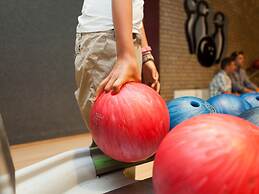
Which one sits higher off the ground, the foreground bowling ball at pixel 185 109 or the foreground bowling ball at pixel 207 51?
the foreground bowling ball at pixel 185 109

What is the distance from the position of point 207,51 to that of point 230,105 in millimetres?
3014

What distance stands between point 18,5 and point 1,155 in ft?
6.44

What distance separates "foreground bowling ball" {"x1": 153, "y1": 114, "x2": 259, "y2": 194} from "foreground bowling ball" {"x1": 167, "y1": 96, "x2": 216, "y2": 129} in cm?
58

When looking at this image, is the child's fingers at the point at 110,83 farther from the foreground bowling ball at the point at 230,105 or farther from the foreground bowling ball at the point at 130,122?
the foreground bowling ball at the point at 230,105

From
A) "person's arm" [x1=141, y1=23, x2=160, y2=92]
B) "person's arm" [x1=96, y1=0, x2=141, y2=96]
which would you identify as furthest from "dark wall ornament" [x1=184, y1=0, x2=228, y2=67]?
"person's arm" [x1=96, y1=0, x2=141, y2=96]

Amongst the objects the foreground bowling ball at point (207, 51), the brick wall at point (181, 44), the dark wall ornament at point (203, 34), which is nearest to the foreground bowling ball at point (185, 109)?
the brick wall at point (181, 44)

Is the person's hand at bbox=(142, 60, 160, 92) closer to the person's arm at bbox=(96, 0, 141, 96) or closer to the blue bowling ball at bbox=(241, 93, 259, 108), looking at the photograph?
the person's arm at bbox=(96, 0, 141, 96)

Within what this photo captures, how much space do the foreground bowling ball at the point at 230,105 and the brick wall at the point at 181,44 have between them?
6.97 ft

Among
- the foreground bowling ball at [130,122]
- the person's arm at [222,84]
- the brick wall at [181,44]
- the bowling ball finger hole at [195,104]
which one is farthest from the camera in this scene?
the person's arm at [222,84]

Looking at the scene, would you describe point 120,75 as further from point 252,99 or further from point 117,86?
point 252,99

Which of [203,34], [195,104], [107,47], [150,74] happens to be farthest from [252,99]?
[203,34]

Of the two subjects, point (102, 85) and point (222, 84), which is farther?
point (222, 84)

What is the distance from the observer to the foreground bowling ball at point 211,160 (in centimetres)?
61

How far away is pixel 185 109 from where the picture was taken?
1.33 meters
